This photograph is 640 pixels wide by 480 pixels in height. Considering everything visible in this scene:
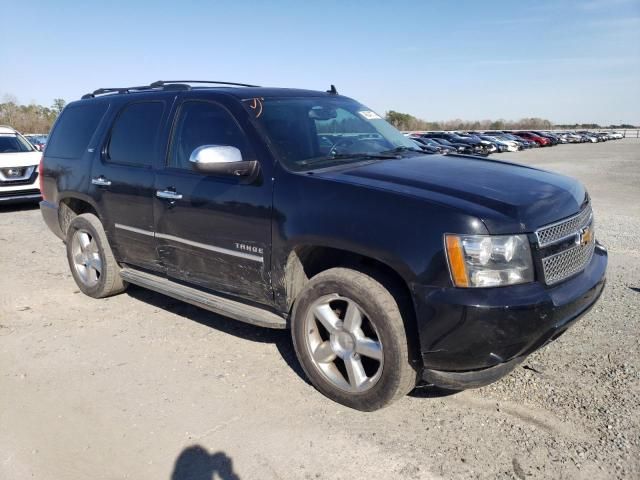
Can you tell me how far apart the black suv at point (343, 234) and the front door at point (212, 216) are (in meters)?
0.01

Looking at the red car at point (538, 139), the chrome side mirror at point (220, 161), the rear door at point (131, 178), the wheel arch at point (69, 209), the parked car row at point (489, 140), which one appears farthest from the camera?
the red car at point (538, 139)

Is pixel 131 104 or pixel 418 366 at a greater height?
pixel 131 104

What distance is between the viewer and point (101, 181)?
4840 mm

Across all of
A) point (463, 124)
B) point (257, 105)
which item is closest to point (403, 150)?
point (257, 105)

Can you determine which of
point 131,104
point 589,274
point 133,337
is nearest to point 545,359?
point 589,274

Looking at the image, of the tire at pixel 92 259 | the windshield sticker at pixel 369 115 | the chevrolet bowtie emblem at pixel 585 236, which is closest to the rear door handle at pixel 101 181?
the tire at pixel 92 259

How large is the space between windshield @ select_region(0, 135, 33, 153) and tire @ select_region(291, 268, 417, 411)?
1067 centimetres

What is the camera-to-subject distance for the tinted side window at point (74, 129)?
5.23 m

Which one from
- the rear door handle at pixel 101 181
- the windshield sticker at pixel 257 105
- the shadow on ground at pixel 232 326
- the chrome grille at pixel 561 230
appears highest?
the windshield sticker at pixel 257 105

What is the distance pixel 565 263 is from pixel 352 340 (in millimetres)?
1300

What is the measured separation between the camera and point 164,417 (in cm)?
316

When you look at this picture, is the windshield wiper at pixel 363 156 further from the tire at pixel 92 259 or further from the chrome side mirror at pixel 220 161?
the tire at pixel 92 259

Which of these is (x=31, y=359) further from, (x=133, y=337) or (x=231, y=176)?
(x=231, y=176)

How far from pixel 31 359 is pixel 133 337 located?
2.45 ft
